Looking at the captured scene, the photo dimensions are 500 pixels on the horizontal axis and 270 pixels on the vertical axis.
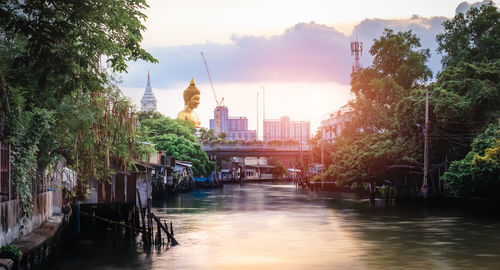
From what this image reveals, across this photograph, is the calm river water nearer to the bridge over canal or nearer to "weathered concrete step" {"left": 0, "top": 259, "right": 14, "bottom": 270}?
"weathered concrete step" {"left": 0, "top": 259, "right": 14, "bottom": 270}

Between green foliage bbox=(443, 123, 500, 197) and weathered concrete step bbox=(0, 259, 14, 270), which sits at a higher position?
green foliage bbox=(443, 123, 500, 197)

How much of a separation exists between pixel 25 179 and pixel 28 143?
138 centimetres

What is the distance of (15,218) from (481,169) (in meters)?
28.7

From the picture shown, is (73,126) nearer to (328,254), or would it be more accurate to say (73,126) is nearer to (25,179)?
(25,179)

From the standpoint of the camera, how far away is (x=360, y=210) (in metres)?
52.2

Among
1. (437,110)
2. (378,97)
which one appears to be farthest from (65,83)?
(378,97)

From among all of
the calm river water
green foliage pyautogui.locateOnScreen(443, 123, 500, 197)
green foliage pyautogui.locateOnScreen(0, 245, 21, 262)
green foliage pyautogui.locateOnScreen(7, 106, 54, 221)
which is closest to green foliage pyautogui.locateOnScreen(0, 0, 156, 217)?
green foliage pyautogui.locateOnScreen(7, 106, 54, 221)

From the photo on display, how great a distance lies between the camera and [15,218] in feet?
60.8

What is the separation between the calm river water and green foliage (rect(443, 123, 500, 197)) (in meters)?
2.27

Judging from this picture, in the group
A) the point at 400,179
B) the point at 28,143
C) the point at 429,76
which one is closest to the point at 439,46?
the point at 429,76

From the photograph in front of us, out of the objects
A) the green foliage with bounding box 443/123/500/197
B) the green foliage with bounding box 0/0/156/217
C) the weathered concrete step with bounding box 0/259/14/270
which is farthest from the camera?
the green foliage with bounding box 443/123/500/197

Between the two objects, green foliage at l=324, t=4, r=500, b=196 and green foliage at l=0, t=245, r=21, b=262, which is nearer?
green foliage at l=0, t=245, r=21, b=262

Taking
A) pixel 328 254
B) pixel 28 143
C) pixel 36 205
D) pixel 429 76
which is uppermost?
pixel 429 76

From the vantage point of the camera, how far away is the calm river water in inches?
984
